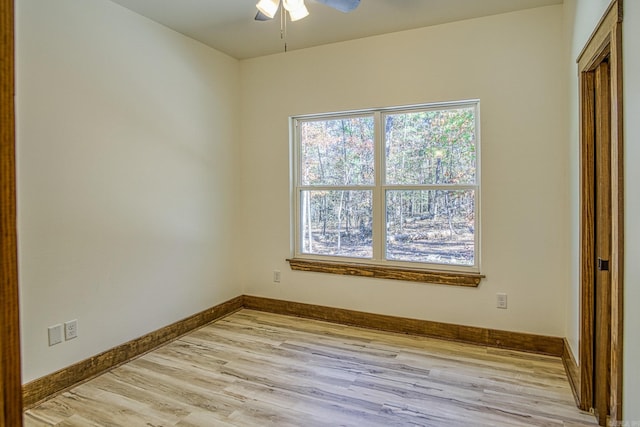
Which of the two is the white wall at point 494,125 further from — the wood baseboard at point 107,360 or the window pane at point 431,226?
the wood baseboard at point 107,360

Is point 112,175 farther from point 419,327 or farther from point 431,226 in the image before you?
point 419,327

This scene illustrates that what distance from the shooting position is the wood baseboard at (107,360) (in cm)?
243

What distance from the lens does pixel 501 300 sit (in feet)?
10.6

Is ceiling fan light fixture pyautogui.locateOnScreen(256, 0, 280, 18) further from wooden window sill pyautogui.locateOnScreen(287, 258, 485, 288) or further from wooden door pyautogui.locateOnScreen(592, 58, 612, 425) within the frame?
wooden window sill pyautogui.locateOnScreen(287, 258, 485, 288)

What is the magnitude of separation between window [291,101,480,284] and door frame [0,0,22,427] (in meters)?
3.22

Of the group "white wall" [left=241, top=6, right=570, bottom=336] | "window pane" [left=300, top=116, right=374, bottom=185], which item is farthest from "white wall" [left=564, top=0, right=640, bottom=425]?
"window pane" [left=300, top=116, right=374, bottom=185]

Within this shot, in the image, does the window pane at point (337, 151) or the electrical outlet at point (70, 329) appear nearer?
the electrical outlet at point (70, 329)

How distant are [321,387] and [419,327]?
4.12 ft

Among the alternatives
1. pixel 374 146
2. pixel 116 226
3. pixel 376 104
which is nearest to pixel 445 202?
pixel 374 146

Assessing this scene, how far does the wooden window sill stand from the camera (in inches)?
131

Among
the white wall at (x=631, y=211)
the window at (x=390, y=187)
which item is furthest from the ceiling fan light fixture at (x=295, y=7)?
the white wall at (x=631, y=211)

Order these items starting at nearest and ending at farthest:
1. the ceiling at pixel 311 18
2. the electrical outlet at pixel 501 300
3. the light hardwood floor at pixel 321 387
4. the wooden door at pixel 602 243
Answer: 1. the wooden door at pixel 602 243
2. the light hardwood floor at pixel 321 387
3. the ceiling at pixel 311 18
4. the electrical outlet at pixel 501 300

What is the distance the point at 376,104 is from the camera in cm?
357

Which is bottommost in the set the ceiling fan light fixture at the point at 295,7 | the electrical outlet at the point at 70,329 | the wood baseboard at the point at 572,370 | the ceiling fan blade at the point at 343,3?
the wood baseboard at the point at 572,370
